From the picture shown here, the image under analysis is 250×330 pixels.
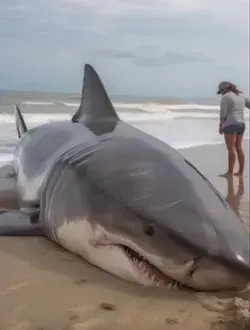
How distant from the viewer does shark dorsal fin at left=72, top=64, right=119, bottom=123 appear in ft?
3.76

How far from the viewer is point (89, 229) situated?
98 cm

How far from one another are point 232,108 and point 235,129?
0.19ft

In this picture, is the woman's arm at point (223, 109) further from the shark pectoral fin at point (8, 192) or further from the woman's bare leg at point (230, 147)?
the shark pectoral fin at point (8, 192)

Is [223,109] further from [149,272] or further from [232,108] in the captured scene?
[149,272]

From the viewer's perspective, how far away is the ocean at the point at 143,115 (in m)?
1.11

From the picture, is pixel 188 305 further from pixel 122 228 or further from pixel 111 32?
pixel 111 32

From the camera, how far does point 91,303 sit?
2.96 ft

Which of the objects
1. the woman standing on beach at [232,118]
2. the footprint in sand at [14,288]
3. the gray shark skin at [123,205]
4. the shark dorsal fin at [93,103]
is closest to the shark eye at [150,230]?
the gray shark skin at [123,205]

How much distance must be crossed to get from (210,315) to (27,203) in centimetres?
46

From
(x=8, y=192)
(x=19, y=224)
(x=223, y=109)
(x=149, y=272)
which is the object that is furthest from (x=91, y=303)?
(x=223, y=109)

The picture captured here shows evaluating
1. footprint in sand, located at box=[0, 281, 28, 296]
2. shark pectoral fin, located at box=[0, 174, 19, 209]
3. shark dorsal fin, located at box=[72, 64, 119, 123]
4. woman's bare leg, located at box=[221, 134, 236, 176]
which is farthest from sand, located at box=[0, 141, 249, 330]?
woman's bare leg, located at box=[221, 134, 236, 176]

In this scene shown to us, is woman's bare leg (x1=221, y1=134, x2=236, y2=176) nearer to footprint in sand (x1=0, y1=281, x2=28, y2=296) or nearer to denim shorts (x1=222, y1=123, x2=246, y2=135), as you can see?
denim shorts (x1=222, y1=123, x2=246, y2=135)

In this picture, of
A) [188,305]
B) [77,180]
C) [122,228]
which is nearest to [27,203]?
[77,180]

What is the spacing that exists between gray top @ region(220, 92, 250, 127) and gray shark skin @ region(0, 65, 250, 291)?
0.88 feet
